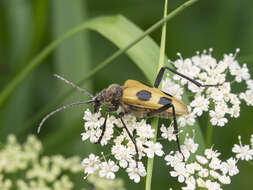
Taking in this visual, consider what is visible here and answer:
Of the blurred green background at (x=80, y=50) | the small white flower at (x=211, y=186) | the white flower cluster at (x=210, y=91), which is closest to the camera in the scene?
the small white flower at (x=211, y=186)

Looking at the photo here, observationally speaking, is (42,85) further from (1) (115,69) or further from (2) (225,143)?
(2) (225,143)

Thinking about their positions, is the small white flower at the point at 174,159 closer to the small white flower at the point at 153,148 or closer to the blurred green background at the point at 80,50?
the small white flower at the point at 153,148

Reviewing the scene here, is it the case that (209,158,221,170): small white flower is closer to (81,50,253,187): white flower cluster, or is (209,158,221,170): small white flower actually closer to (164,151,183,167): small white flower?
(81,50,253,187): white flower cluster

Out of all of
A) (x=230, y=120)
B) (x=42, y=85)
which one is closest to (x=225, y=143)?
(x=230, y=120)

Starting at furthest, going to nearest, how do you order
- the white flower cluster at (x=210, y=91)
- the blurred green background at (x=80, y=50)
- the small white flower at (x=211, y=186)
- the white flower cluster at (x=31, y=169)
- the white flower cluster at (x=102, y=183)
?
the blurred green background at (x=80, y=50)
the white flower cluster at (x=102, y=183)
the white flower cluster at (x=31, y=169)
the white flower cluster at (x=210, y=91)
the small white flower at (x=211, y=186)

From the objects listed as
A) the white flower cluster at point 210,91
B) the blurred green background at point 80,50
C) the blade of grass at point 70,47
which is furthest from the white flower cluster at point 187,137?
the blade of grass at point 70,47

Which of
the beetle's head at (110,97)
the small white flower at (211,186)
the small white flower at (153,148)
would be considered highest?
the beetle's head at (110,97)

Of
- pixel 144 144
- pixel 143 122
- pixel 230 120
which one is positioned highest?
pixel 230 120
